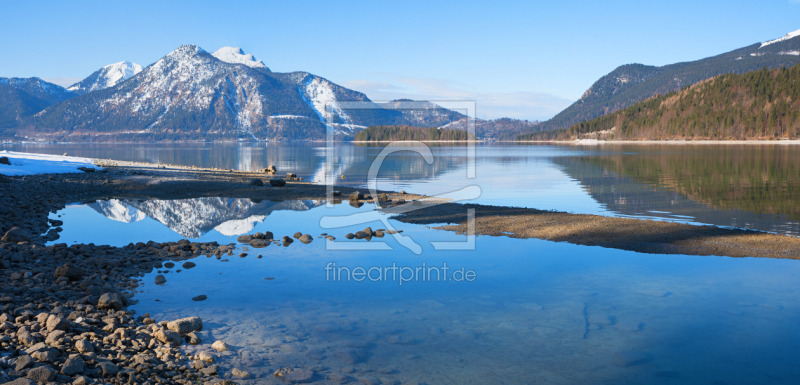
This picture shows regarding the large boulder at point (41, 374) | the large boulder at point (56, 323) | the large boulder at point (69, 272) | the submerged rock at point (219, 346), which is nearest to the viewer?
the large boulder at point (41, 374)

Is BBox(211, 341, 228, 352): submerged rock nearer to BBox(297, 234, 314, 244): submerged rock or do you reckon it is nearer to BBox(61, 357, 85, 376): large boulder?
BBox(61, 357, 85, 376): large boulder

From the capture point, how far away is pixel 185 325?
32.3 ft

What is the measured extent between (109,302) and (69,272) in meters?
2.69

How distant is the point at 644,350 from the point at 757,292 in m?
5.63

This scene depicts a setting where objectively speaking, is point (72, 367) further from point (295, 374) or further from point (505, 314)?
point (505, 314)

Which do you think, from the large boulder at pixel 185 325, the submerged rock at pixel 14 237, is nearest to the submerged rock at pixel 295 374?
the large boulder at pixel 185 325

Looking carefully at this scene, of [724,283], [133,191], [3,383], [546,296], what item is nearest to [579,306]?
[546,296]

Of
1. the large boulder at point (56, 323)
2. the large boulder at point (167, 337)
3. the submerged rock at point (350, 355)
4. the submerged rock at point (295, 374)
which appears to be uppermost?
the large boulder at point (56, 323)

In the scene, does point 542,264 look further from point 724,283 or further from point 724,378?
point 724,378

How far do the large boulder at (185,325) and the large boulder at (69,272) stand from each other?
173 inches

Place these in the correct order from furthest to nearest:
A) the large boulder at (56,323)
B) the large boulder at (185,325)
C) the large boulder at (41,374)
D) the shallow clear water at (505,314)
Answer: the large boulder at (185,325)
the large boulder at (56,323)
the shallow clear water at (505,314)
the large boulder at (41,374)

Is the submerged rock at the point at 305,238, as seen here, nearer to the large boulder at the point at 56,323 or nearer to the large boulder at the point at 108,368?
the large boulder at the point at 56,323

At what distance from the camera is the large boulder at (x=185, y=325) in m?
9.73

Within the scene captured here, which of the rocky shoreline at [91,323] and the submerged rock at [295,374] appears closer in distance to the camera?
the rocky shoreline at [91,323]
